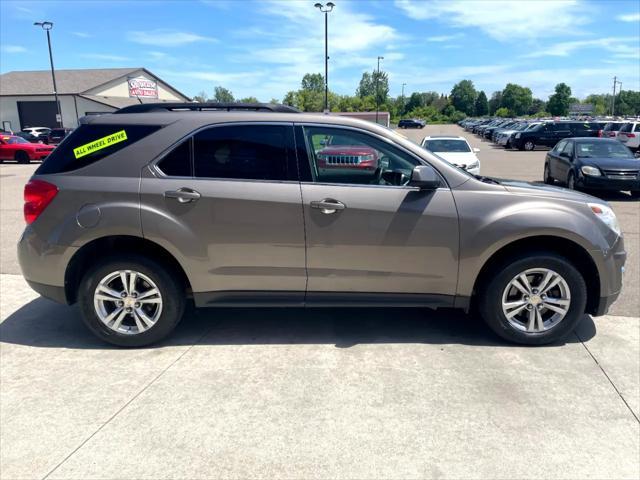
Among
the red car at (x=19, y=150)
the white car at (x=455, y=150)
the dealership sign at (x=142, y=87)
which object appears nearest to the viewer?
the white car at (x=455, y=150)

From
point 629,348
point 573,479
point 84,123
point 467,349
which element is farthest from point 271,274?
point 629,348

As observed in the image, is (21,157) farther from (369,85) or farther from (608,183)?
(369,85)

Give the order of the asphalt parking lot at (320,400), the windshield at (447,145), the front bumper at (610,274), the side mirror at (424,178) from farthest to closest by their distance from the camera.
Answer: the windshield at (447,145)
the front bumper at (610,274)
the side mirror at (424,178)
the asphalt parking lot at (320,400)

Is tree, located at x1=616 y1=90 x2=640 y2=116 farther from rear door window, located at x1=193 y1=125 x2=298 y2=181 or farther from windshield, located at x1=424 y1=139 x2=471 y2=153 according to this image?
rear door window, located at x1=193 y1=125 x2=298 y2=181

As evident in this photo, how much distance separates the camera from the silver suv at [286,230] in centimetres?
384

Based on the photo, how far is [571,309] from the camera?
156 inches

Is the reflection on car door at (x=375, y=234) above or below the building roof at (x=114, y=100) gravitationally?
below

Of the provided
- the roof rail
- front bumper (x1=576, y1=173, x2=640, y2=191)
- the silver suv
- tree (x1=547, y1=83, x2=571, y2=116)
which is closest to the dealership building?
front bumper (x1=576, y1=173, x2=640, y2=191)

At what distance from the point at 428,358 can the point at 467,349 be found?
→ 1.24 ft

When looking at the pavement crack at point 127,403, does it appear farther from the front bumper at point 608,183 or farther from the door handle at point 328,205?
the front bumper at point 608,183

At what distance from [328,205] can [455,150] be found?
1206 cm

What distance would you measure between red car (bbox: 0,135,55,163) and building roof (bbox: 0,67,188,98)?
30.6 m

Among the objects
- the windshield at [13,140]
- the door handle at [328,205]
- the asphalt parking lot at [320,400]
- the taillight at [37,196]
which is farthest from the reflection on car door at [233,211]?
the windshield at [13,140]

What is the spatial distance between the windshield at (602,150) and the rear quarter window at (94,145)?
11.7 metres
